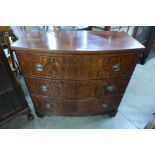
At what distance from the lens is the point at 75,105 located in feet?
4.75

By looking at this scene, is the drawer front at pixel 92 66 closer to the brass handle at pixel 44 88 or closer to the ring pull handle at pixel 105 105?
the brass handle at pixel 44 88

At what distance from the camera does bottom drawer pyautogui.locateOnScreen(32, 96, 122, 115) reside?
1423 mm

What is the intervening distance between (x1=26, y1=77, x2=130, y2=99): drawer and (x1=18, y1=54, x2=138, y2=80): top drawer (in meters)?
0.06

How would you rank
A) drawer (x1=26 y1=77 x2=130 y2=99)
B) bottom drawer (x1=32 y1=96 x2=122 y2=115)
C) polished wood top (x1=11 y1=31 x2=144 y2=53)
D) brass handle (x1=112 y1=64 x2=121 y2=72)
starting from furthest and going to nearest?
bottom drawer (x1=32 y1=96 x2=122 y2=115)
drawer (x1=26 y1=77 x2=130 y2=99)
brass handle (x1=112 y1=64 x2=121 y2=72)
polished wood top (x1=11 y1=31 x2=144 y2=53)

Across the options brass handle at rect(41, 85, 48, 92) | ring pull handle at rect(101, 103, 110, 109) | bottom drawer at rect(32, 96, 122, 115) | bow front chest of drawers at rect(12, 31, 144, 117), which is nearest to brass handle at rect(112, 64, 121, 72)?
bow front chest of drawers at rect(12, 31, 144, 117)

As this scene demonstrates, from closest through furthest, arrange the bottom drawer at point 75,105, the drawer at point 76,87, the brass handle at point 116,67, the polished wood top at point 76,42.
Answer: the polished wood top at point 76,42, the brass handle at point 116,67, the drawer at point 76,87, the bottom drawer at point 75,105

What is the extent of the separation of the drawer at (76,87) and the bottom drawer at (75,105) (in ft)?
0.25

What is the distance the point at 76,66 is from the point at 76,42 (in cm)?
21

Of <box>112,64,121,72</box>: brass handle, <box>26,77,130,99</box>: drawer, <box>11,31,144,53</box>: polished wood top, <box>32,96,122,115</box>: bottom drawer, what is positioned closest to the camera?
<box>11,31,144,53</box>: polished wood top

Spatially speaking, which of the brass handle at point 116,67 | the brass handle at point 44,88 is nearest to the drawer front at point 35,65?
the brass handle at point 44,88

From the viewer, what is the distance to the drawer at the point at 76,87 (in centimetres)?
123

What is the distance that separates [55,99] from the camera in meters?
1.40

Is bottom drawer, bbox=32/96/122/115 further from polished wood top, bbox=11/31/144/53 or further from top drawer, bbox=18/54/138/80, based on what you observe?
polished wood top, bbox=11/31/144/53

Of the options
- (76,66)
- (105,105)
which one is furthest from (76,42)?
(105,105)
